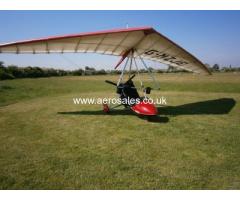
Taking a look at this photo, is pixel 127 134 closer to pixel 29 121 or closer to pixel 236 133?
pixel 236 133

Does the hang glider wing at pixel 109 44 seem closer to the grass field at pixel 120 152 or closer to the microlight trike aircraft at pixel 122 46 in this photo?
the microlight trike aircraft at pixel 122 46

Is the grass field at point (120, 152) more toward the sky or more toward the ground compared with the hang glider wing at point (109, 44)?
more toward the ground

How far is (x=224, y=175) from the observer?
14.7 ft

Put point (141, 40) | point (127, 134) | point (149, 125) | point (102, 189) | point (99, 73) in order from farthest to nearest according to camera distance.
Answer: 1. point (99, 73)
2. point (141, 40)
3. point (149, 125)
4. point (127, 134)
5. point (102, 189)

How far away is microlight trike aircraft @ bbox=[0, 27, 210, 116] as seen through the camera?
812 centimetres

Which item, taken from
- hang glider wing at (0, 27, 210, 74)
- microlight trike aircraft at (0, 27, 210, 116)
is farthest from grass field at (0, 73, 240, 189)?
hang glider wing at (0, 27, 210, 74)

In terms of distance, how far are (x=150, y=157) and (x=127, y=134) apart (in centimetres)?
181

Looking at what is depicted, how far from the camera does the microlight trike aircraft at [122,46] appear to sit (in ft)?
26.7

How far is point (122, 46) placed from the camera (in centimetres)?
1042

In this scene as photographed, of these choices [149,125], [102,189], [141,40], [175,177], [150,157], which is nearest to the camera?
[102,189]

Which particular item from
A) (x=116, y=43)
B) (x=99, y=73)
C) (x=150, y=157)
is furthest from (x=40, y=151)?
(x=99, y=73)

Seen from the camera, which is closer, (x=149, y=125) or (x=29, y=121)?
(x=149, y=125)

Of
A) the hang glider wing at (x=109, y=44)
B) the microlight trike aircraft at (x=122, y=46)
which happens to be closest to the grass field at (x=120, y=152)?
the microlight trike aircraft at (x=122, y=46)

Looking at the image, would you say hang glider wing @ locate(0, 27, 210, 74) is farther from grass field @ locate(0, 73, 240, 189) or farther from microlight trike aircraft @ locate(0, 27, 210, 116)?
grass field @ locate(0, 73, 240, 189)
